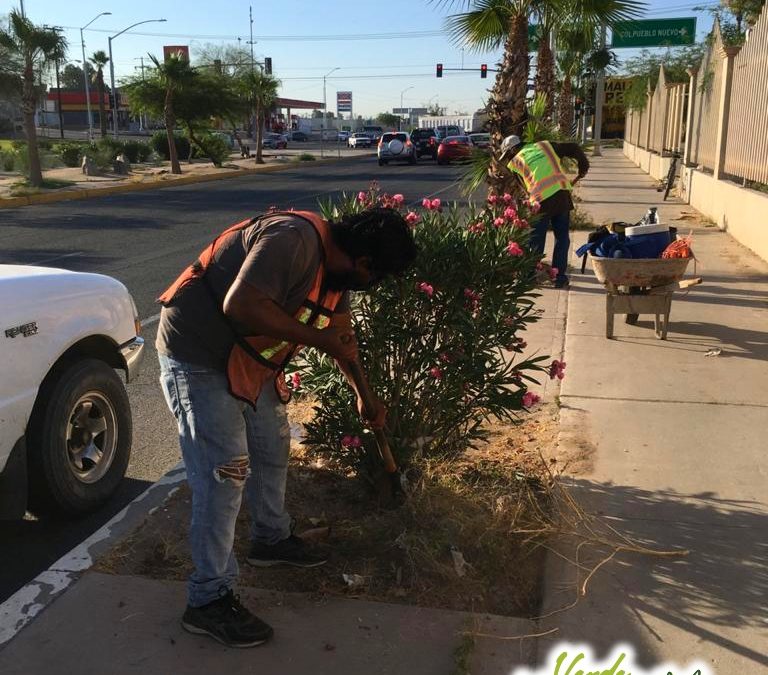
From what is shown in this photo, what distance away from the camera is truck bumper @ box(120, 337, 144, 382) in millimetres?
4242

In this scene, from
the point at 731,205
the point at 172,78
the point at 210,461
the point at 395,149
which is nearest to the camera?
the point at 210,461

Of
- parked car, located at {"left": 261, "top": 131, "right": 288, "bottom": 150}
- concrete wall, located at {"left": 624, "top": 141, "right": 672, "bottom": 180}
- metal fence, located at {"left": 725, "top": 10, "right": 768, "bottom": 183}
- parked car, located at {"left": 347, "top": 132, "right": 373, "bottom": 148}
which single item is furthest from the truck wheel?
parked car, located at {"left": 347, "top": 132, "right": 373, "bottom": 148}

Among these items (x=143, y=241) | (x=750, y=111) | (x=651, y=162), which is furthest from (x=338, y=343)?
(x=651, y=162)

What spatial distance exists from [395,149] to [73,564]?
1468 inches

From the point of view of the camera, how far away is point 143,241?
44.9ft

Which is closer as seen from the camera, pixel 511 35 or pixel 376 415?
pixel 376 415

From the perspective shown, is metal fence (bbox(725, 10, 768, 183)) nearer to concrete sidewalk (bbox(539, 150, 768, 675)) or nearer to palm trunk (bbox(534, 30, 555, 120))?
concrete sidewalk (bbox(539, 150, 768, 675))

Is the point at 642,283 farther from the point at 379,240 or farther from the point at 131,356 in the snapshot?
the point at 379,240

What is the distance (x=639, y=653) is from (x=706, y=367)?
3635mm

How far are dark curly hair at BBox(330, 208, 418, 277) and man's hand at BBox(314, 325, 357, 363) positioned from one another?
0.85ft

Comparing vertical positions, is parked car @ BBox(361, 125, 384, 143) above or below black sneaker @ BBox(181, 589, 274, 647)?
above

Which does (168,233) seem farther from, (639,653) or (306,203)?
(639,653)

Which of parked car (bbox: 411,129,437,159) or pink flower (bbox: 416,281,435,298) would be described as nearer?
pink flower (bbox: 416,281,435,298)

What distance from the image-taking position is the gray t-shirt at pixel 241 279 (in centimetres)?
258
